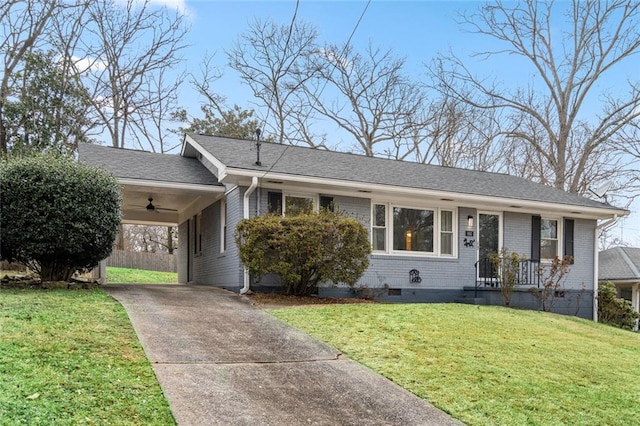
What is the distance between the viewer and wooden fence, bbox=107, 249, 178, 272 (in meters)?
25.2

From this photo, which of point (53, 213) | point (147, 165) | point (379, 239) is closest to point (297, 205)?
point (379, 239)

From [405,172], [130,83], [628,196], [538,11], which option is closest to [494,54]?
[538,11]

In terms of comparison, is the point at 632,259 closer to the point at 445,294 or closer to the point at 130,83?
the point at 445,294

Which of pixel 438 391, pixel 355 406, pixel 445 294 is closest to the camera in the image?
pixel 355 406

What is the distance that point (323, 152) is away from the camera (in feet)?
53.9

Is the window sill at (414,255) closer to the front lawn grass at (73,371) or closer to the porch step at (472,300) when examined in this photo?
the porch step at (472,300)

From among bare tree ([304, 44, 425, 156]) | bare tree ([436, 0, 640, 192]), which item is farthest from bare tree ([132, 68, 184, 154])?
bare tree ([436, 0, 640, 192])

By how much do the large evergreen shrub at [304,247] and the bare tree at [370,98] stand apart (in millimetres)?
17836

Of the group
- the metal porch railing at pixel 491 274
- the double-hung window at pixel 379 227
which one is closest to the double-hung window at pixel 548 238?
the metal porch railing at pixel 491 274

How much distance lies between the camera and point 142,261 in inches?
1024

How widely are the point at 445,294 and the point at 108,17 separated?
65.5ft

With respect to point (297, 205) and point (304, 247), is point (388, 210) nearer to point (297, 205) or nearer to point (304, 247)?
point (297, 205)

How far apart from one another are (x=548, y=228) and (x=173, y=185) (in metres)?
10.6

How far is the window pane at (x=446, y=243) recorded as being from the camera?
14.8 metres
